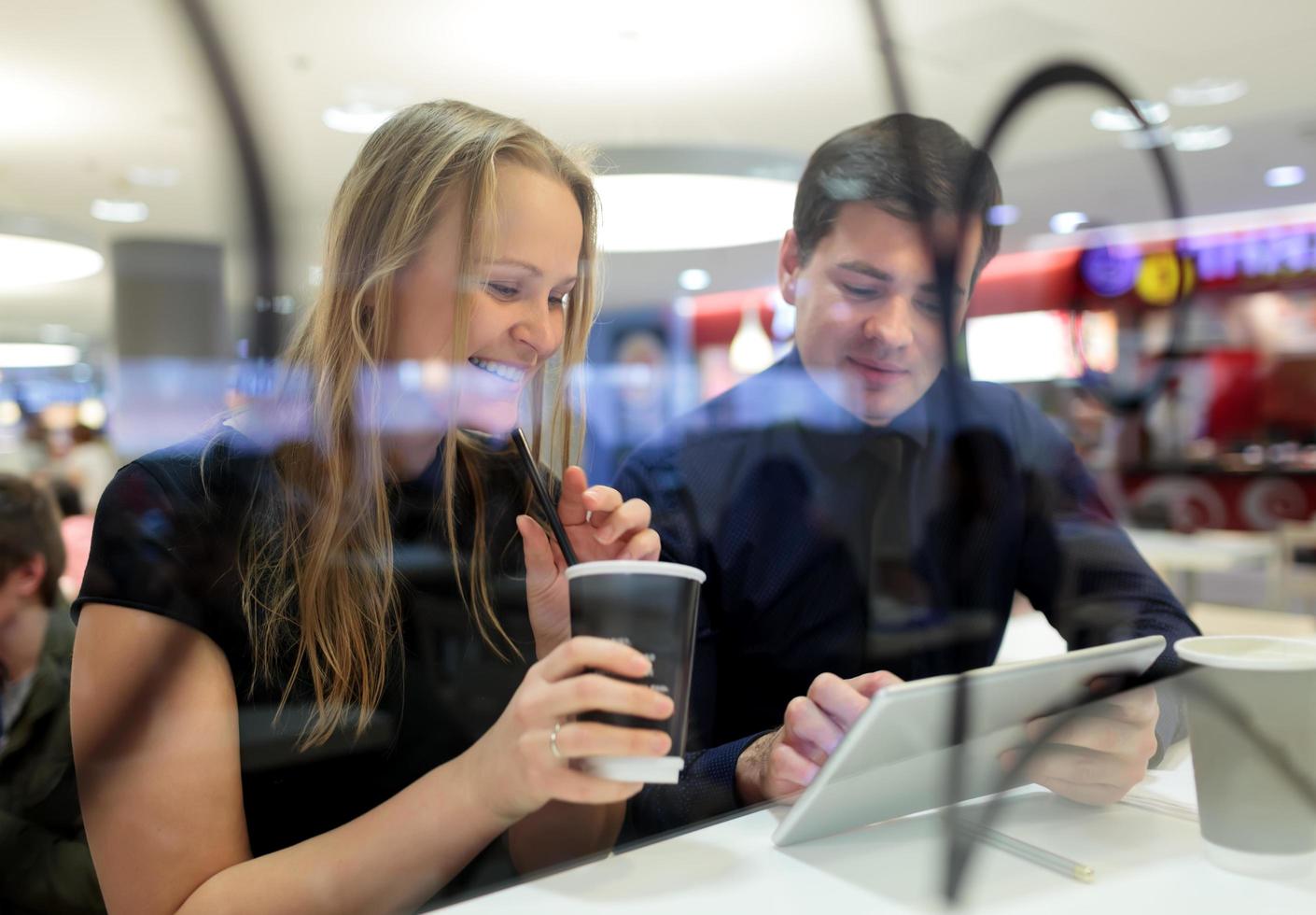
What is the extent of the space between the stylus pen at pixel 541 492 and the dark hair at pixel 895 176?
0.33m

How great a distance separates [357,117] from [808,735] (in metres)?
0.57

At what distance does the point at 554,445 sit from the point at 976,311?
46 centimetres

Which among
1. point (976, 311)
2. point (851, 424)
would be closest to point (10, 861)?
point (851, 424)

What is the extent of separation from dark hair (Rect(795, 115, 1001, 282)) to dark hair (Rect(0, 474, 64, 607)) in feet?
2.02

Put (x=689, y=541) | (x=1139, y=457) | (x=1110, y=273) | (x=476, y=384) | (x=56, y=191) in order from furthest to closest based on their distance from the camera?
(x=1139, y=457) < (x=1110, y=273) < (x=689, y=541) < (x=476, y=384) < (x=56, y=191)

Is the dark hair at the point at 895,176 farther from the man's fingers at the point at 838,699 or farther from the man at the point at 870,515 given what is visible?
the man's fingers at the point at 838,699

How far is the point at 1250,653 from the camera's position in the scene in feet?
2.44

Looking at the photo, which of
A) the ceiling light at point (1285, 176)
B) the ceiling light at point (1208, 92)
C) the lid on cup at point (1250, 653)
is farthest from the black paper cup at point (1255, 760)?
the ceiling light at point (1285, 176)

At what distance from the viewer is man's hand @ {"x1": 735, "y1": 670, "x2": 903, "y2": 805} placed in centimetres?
73

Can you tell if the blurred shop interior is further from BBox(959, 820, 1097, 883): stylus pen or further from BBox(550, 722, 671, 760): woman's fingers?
BBox(959, 820, 1097, 883): stylus pen

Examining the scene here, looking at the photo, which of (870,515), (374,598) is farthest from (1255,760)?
(374,598)

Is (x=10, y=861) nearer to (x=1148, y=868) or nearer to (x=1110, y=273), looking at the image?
(x=1148, y=868)

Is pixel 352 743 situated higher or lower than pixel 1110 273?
lower

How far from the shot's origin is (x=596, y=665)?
1.77ft
